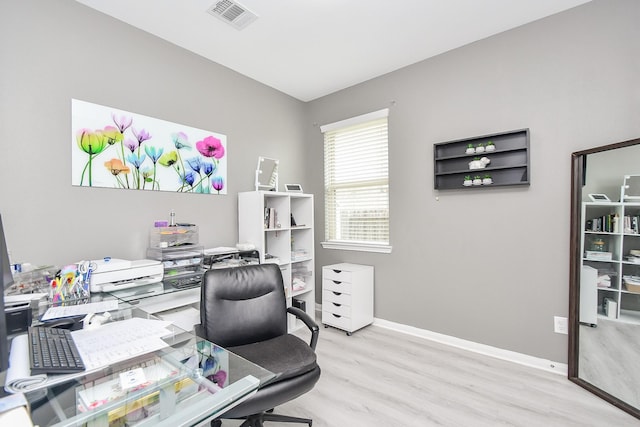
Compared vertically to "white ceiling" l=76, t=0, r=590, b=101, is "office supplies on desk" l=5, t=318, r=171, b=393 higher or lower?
lower

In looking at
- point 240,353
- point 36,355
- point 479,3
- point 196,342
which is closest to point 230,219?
point 240,353

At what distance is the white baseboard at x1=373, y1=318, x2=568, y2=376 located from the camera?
7.46 feet

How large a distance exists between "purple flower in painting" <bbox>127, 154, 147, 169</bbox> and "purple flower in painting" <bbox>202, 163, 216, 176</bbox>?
521 mm

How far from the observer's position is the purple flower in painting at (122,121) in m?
2.19

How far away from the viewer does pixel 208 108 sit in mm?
2816

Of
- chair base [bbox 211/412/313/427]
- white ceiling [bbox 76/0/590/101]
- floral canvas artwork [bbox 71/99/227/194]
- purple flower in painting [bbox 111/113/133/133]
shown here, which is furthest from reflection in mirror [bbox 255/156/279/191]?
chair base [bbox 211/412/313/427]

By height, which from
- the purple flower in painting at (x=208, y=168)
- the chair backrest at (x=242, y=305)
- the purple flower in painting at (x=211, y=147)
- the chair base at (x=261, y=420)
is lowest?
the chair base at (x=261, y=420)

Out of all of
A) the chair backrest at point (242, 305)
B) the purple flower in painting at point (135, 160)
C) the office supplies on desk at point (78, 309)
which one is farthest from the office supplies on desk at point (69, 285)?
the purple flower in painting at point (135, 160)

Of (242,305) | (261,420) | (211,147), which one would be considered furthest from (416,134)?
(261,420)

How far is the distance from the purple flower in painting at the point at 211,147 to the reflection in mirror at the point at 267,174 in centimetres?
44

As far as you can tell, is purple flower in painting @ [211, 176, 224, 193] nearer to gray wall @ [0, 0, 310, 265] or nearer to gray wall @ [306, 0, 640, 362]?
gray wall @ [0, 0, 310, 265]

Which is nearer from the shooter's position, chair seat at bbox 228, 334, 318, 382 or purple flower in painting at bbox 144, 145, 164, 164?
chair seat at bbox 228, 334, 318, 382

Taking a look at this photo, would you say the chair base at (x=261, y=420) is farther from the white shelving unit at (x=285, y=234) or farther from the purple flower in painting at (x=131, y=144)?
the purple flower in painting at (x=131, y=144)

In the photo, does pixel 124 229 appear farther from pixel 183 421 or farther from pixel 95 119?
pixel 183 421
